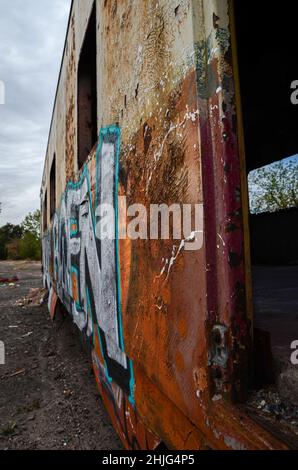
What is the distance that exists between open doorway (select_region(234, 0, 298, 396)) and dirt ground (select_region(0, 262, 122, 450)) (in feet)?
5.32

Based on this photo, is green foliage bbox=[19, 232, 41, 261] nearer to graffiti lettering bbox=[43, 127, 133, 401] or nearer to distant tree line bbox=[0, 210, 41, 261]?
distant tree line bbox=[0, 210, 41, 261]

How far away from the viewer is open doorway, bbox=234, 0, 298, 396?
1.85m

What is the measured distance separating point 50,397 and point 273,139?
237 inches

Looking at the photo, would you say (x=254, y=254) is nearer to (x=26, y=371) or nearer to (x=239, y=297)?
(x=26, y=371)

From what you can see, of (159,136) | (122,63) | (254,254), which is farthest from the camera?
(254,254)

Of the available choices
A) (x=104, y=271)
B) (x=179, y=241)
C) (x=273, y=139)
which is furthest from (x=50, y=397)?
(x=273, y=139)

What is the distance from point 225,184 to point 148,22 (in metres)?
1.00

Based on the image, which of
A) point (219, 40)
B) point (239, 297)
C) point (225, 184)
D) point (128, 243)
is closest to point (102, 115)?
→ point (128, 243)

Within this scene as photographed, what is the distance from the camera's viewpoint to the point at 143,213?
1448 millimetres

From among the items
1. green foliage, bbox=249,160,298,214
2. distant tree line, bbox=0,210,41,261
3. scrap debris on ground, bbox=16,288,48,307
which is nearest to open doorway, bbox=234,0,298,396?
green foliage, bbox=249,160,298,214

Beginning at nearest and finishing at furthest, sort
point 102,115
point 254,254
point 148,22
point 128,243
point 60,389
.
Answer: point 148,22, point 128,243, point 102,115, point 60,389, point 254,254

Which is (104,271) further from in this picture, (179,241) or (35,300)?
(35,300)

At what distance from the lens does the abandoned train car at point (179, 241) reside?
92 centimetres

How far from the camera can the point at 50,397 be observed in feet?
9.91
